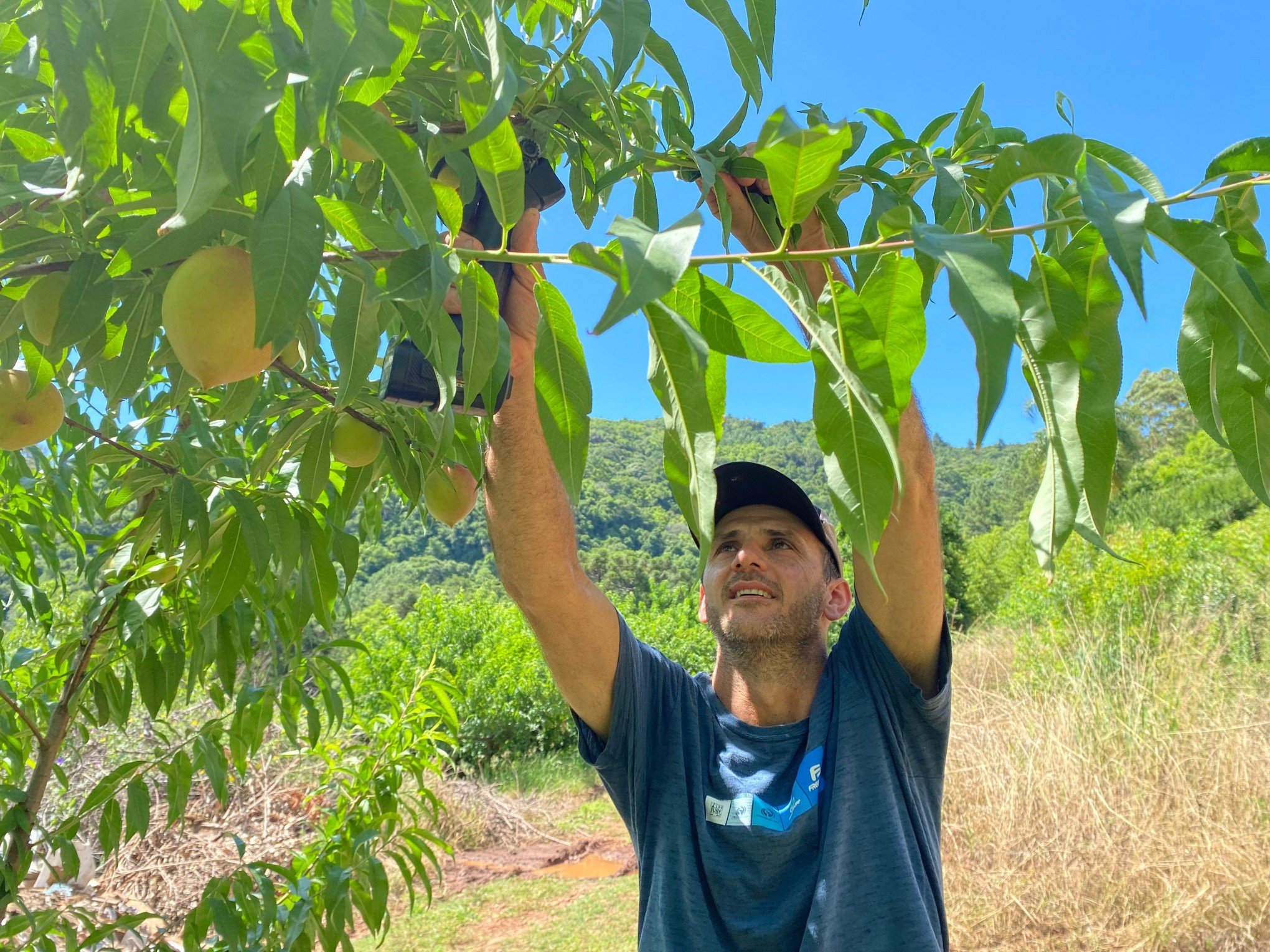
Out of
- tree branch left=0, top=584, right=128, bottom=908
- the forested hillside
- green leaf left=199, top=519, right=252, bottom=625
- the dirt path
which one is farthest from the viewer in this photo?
the forested hillside

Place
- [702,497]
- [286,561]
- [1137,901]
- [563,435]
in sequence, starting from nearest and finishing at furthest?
[702,497], [563,435], [286,561], [1137,901]

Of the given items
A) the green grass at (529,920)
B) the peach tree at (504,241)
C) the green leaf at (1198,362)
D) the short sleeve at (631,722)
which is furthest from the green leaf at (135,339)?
the green grass at (529,920)

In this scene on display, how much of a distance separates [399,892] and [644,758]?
17.6 ft

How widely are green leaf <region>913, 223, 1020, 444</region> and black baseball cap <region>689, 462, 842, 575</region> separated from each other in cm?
157

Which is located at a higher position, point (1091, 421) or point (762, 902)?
point (1091, 421)

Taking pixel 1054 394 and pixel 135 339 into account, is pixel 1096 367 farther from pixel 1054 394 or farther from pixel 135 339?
pixel 135 339

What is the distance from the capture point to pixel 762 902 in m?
1.53

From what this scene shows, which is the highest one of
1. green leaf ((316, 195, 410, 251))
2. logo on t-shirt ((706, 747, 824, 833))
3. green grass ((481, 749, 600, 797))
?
green leaf ((316, 195, 410, 251))

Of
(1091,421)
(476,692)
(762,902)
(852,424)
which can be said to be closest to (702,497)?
(852,424)

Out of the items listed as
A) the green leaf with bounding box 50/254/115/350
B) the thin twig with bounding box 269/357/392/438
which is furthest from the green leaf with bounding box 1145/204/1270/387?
the thin twig with bounding box 269/357/392/438

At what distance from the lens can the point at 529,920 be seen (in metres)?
5.85

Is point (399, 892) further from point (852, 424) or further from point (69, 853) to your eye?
point (852, 424)

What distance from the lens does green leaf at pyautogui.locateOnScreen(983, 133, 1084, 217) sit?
1.48 ft

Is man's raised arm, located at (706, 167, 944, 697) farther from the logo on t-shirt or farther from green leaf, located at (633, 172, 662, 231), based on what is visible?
green leaf, located at (633, 172, 662, 231)
